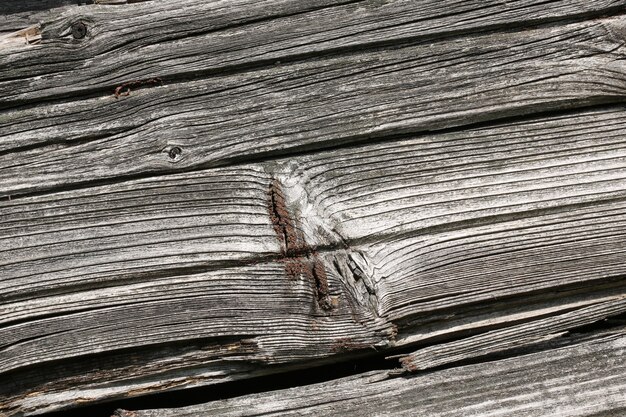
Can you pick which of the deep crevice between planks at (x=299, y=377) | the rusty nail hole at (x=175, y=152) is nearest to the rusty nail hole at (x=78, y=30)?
the rusty nail hole at (x=175, y=152)

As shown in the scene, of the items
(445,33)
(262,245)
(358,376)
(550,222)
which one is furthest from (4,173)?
(550,222)

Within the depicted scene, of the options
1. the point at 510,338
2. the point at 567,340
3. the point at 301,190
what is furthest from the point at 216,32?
the point at 567,340

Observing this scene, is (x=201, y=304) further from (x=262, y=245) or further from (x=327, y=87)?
(x=327, y=87)

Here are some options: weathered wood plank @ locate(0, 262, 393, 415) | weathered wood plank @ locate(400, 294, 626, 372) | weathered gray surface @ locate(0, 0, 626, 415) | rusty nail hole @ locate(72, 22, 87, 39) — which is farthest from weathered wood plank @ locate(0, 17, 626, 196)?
weathered wood plank @ locate(400, 294, 626, 372)

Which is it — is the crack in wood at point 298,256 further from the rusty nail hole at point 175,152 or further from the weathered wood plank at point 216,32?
the weathered wood plank at point 216,32

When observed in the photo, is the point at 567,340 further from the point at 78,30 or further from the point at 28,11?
the point at 28,11

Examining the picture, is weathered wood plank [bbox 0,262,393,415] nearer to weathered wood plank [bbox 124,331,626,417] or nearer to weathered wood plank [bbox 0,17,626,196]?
weathered wood plank [bbox 124,331,626,417]
